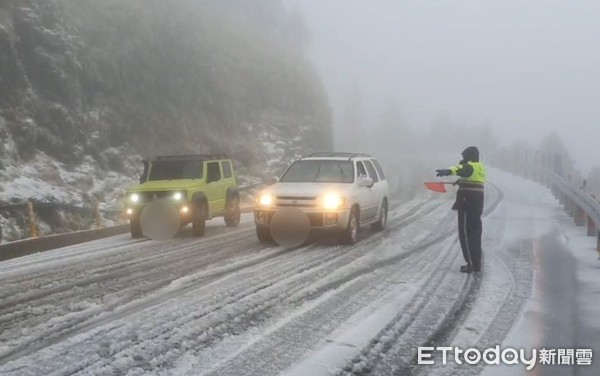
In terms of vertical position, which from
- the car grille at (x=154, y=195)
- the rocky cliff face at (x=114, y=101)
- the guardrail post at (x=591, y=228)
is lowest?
the guardrail post at (x=591, y=228)

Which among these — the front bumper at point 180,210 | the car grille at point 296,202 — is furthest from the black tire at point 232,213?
the car grille at point 296,202

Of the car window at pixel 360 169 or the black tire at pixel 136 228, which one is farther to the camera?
the black tire at pixel 136 228

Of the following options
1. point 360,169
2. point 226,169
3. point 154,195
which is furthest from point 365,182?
point 226,169

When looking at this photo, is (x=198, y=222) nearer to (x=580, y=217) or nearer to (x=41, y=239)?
(x=41, y=239)

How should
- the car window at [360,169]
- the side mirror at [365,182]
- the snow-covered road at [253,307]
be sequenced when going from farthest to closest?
the car window at [360,169], the side mirror at [365,182], the snow-covered road at [253,307]

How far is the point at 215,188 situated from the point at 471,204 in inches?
296

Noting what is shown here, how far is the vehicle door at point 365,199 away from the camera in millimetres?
11625

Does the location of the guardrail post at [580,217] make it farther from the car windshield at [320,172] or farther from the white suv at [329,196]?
the car windshield at [320,172]

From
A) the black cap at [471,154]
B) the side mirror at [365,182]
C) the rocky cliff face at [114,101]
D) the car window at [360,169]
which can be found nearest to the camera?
the black cap at [471,154]

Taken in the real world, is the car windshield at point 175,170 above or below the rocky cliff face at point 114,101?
below

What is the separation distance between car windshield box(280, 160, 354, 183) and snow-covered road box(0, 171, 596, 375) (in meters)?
1.62

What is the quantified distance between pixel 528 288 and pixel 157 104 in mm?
24155

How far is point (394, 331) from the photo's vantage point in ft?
17.8

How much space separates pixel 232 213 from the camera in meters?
15.0
